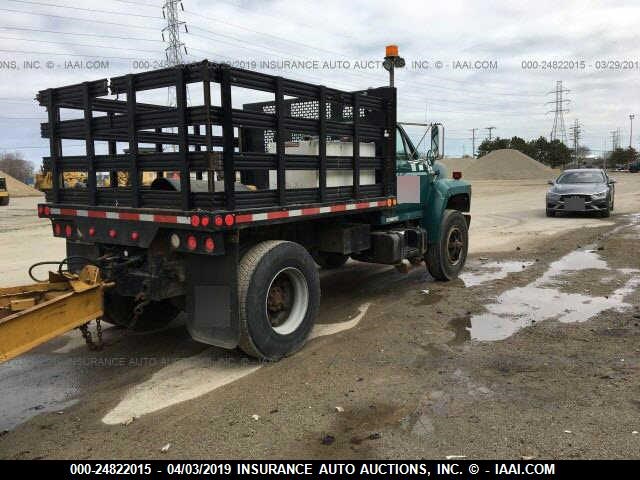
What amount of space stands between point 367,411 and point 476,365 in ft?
4.36

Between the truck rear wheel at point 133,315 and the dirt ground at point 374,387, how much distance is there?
157 millimetres

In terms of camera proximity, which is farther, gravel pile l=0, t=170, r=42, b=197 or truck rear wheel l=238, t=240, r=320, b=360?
gravel pile l=0, t=170, r=42, b=197

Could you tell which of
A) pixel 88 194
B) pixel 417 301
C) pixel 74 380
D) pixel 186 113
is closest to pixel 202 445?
pixel 74 380

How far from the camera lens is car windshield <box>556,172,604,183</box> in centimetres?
1680

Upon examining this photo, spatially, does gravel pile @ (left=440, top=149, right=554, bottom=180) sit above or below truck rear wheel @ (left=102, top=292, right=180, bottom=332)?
above

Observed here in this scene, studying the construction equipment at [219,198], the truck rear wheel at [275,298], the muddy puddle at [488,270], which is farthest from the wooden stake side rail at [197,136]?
the muddy puddle at [488,270]

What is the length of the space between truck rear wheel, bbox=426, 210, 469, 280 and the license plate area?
9534mm

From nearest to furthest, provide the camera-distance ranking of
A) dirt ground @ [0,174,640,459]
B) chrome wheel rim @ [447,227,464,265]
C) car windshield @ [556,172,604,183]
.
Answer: dirt ground @ [0,174,640,459] → chrome wheel rim @ [447,227,464,265] → car windshield @ [556,172,604,183]

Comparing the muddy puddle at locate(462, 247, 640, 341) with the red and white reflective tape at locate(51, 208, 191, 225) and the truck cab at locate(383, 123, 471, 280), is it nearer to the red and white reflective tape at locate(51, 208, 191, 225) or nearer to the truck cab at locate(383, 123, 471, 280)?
the truck cab at locate(383, 123, 471, 280)

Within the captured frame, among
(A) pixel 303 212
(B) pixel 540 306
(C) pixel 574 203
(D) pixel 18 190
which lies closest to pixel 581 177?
(C) pixel 574 203

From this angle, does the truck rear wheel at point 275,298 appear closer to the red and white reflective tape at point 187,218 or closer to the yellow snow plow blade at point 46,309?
the red and white reflective tape at point 187,218

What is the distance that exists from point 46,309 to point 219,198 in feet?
4.88

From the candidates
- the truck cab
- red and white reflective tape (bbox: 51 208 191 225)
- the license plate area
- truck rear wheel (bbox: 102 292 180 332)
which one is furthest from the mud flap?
the license plate area

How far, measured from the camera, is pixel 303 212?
504 cm
